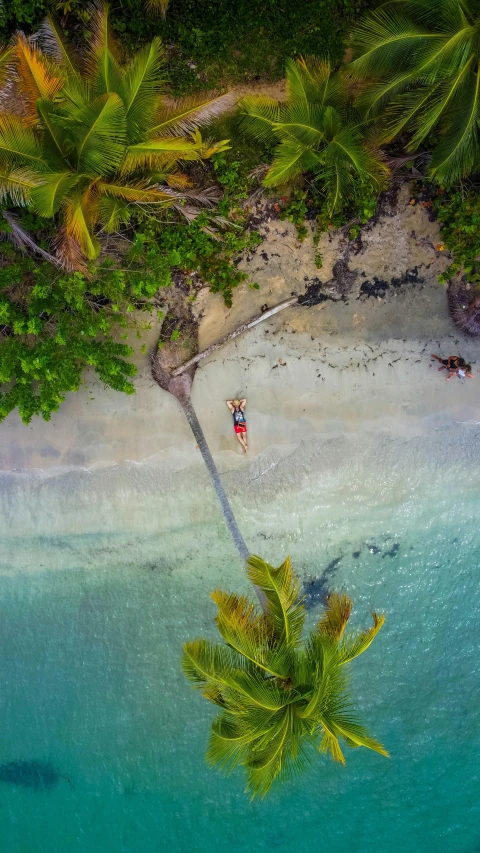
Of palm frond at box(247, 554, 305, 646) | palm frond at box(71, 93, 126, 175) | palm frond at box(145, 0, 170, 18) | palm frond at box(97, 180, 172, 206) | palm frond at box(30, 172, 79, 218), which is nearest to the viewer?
palm frond at box(71, 93, 126, 175)

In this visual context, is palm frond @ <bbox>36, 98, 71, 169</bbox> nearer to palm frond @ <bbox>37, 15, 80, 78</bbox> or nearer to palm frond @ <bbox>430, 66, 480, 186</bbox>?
palm frond @ <bbox>37, 15, 80, 78</bbox>

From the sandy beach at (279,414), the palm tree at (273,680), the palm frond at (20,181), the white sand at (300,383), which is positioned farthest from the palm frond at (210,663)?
the palm frond at (20,181)

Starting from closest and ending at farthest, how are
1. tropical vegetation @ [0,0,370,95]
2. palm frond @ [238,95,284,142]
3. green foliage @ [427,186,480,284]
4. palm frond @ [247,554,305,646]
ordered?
palm frond @ [247,554,305,646] → palm frond @ [238,95,284,142] → tropical vegetation @ [0,0,370,95] → green foliage @ [427,186,480,284]

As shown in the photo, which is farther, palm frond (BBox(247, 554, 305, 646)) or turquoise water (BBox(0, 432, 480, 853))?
turquoise water (BBox(0, 432, 480, 853))

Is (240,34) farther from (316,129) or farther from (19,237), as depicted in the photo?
(19,237)

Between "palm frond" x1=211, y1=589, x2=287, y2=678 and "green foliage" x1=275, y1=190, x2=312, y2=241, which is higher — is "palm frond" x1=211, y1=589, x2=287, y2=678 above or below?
below

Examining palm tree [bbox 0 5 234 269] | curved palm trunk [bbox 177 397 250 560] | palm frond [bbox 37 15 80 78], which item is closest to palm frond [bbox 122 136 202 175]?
palm tree [bbox 0 5 234 269]

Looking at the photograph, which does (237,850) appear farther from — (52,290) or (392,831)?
(52,290)

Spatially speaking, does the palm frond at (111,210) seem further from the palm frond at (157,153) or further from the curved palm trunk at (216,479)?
the curved palm trunk at (216,479)

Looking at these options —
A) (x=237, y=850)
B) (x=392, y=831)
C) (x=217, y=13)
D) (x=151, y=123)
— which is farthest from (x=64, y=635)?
(x=217, y=13)
